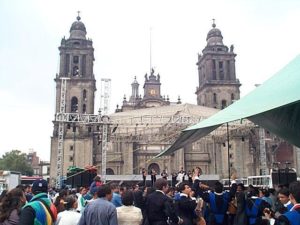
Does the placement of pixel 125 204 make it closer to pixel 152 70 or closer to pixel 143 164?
pixel 143 164

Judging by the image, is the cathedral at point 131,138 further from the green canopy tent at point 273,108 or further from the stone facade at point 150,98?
the green canopy tent at point 273,108

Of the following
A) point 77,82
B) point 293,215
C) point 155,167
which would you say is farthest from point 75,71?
point 293,215

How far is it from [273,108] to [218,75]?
47570 millimetres

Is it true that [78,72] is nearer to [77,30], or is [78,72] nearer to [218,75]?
[77,30]

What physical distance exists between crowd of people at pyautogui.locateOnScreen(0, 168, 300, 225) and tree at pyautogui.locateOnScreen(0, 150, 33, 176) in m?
67.7

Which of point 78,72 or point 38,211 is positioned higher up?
point 78,72

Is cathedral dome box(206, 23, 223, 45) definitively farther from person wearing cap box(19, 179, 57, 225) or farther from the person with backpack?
the person with backpack

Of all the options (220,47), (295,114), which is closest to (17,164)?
(220,47)

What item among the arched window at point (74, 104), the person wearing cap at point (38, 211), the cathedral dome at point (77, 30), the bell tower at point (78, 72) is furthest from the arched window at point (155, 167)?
the person wearing cap at point (38, 211)

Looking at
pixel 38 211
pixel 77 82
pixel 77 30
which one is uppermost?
pixel 77 30

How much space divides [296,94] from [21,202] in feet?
13.5

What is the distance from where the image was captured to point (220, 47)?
175ft

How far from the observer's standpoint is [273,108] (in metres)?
5.65

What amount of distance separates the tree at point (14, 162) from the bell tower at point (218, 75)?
39094 mm
